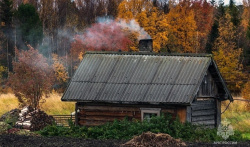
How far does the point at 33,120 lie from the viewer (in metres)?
29.0

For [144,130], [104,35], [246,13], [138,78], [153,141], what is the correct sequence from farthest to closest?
[246,13]
[104,35]
[138,78]
[144,130]
[153,141]

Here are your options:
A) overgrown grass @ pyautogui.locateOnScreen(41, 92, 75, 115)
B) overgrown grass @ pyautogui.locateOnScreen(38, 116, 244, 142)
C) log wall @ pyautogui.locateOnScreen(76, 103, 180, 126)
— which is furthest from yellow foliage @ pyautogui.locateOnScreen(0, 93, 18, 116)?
overgrown grass @ pyautogui.locateOnScreen(38, 116, 244, 142)

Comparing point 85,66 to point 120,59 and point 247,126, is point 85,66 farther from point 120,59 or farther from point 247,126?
point 247,126

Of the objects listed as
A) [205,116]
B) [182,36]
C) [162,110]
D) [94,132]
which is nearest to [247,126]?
[205,116]

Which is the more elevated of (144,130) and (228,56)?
(228,56)

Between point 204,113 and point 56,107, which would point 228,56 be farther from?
point 204,113

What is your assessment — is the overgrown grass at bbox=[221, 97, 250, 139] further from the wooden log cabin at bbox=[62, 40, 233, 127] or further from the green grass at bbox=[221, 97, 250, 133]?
the wooden log cabin at bbox=[62, 40, 233, 127]

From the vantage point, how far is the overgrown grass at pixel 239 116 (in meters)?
33.2

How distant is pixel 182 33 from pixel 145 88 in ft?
103

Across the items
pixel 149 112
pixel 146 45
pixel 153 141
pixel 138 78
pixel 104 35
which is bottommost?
pixel 153 141

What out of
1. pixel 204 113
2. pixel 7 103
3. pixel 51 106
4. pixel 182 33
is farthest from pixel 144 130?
pixel 182 33

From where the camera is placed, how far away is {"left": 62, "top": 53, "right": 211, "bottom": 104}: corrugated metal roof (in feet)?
85.6

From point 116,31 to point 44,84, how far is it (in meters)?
15.4

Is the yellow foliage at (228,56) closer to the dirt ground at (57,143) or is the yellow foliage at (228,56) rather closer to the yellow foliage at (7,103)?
the yellow foliage at (7,103)
